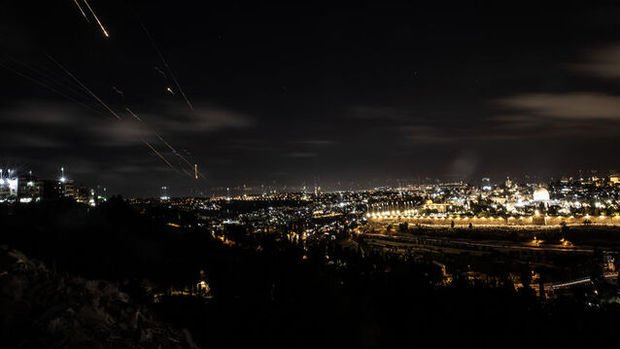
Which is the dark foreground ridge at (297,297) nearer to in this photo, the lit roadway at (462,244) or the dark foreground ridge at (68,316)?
the dark foreground ridge at (68,316)

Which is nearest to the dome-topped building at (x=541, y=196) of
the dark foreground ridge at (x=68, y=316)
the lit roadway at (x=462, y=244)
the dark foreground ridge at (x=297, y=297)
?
the lit roadway at (x=462, y=244)

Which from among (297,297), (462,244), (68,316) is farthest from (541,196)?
(68,316)

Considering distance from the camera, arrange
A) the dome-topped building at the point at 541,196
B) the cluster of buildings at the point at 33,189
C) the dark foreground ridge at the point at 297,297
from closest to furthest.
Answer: the dark foreground ridge at the point at 297,297
the cluster of buildings at the point at 33,189
the dome-topped building at the point at 541,196

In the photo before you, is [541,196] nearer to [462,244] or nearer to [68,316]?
[462,244]

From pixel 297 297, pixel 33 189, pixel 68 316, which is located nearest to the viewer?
pixel 68 316

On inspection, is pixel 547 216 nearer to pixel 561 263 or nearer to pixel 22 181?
pixel 561 263

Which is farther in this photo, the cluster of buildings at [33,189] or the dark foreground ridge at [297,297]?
the cluster of buildings at [33,189]

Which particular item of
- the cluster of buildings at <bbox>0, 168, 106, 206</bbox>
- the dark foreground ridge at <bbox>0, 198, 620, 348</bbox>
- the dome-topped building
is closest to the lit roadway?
the dark foreground ridge at <bbox>0, 198, 620, 348</bbox>

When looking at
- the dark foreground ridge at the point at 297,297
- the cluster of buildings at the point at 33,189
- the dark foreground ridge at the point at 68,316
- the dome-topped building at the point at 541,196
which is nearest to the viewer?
the dark foreground ridge at the point at 68,316

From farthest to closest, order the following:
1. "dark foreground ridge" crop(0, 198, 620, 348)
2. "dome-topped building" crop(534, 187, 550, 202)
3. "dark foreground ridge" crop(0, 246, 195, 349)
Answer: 1. "dome-topped building" crop(534, 187, 550, 202)
2. "dark foreground ridge" crop(0, 198, 620, 348)
3. "dark foreground ridge" crop(0, 246, 195, 349)

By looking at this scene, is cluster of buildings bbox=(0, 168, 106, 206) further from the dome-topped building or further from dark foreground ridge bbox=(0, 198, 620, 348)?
the dome-topped building

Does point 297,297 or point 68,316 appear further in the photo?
point 297,297
